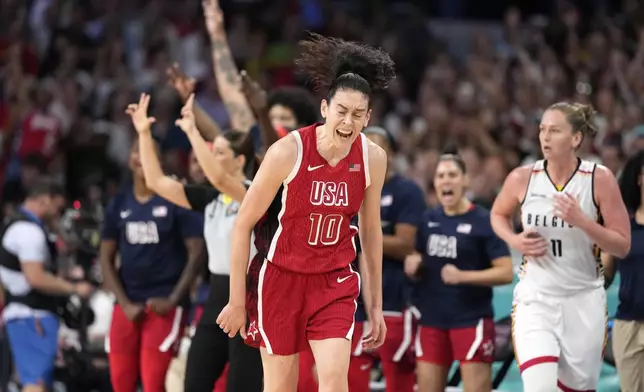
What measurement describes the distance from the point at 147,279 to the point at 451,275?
7.10 feet

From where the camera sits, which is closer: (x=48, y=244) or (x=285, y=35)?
(x=48, y=244)

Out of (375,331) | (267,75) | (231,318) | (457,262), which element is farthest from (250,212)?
(267,75)

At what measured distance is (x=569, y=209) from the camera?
671 centimetres

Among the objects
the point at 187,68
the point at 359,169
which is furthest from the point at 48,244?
the point at 187,68

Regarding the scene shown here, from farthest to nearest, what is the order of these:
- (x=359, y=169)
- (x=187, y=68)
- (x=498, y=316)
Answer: (x=187, y=68), (x=498, y=316), (x=359, y=169)

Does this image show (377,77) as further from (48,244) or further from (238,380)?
(48,244)

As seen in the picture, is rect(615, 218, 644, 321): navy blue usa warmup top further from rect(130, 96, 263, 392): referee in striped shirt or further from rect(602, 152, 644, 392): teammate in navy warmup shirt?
rect(130, 96, 263, 392): referee in striped shirt

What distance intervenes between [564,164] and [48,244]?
4.46m

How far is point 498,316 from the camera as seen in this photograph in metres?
9.39

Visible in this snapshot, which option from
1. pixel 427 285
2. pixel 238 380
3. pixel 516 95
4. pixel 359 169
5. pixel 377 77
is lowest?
pixel 238 380

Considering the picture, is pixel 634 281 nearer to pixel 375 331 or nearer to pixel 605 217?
pixel 605 217

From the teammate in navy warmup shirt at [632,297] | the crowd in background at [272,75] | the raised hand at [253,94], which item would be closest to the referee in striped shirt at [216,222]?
the raised hand at [253,94]

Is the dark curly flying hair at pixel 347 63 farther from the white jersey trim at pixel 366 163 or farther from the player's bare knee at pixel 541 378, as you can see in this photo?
the player's bare knee at pixel 541 378

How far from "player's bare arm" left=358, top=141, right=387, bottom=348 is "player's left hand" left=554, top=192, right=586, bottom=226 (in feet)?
3.59
